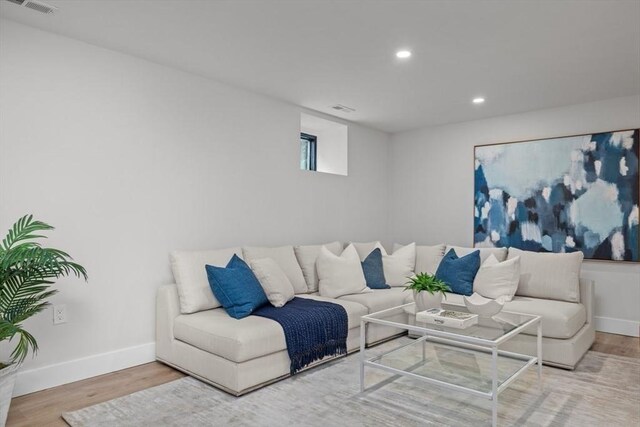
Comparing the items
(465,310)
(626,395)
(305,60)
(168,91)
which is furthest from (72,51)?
(626,395)

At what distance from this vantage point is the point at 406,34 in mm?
2912

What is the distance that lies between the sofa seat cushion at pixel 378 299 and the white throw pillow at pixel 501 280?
776 millimetres

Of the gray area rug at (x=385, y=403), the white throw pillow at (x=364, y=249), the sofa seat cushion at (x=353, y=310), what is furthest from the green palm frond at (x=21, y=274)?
the white throw pillow at (x=364, y=249)

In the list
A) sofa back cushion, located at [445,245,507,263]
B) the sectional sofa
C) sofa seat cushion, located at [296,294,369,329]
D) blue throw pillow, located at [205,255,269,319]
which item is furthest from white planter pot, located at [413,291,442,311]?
sofa back cushion, located at [445,245,507,263]

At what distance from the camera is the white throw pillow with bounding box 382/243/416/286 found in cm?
464

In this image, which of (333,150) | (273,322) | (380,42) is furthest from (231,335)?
(333,150)

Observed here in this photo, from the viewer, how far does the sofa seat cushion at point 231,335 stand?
2.72 m

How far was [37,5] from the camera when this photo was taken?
254 centimetres

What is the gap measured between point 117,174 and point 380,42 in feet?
7.33

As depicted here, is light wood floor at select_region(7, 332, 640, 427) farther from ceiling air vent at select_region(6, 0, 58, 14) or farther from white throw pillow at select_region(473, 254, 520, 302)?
white throw pillow at select_region(473, 254, 520, 302)

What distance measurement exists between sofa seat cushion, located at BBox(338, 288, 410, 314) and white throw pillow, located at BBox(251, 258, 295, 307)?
621 mm

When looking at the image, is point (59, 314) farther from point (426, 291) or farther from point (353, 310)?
point (426, 291)

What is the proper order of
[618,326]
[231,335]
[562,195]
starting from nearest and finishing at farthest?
[231,335], [618,326], [562,195]

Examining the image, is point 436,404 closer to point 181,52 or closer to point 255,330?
point 255,330
